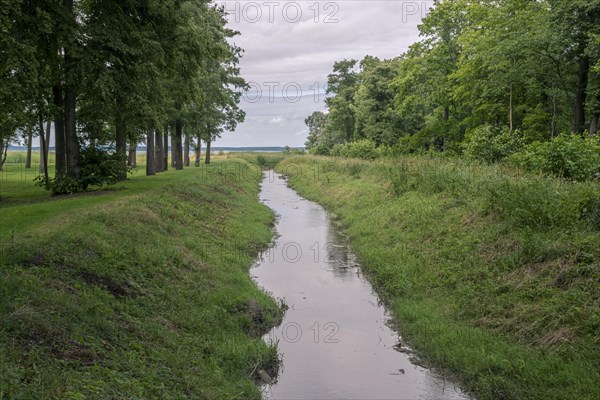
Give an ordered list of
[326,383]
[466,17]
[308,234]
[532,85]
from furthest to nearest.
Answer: [466,17], [532,85], [308,234], [326,383]

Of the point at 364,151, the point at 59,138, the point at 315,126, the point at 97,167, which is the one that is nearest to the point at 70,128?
the point at 97,167

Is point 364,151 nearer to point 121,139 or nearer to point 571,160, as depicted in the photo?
point 121,139

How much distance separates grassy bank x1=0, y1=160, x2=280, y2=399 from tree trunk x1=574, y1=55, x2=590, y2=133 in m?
20.8

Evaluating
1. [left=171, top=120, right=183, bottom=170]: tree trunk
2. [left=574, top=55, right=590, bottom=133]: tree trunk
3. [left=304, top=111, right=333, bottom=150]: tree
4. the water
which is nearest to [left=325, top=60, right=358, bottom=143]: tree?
[left=304, top=111, right=333, bottom=150]: tree

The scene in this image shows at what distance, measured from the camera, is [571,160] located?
16406mm

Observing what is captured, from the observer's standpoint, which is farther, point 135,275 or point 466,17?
point 466,17

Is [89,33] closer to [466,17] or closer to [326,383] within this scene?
[326,383]

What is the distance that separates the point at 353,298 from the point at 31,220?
9120mm

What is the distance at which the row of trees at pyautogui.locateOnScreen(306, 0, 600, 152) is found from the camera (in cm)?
2689

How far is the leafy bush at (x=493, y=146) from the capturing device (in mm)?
23288

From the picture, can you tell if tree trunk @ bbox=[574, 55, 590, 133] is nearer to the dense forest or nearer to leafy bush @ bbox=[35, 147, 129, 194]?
the dense forest

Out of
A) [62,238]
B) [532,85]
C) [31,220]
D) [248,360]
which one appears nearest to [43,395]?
[248,360]

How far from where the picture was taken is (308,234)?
2242 centimetres

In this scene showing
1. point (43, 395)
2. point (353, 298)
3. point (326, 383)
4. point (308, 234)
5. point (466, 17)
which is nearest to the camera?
point (43, 395)
